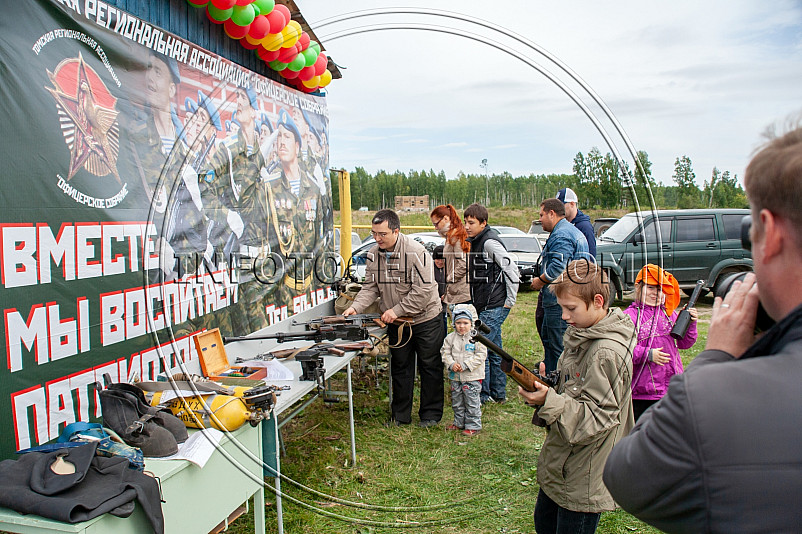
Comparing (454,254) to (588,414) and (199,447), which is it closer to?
(588,414)

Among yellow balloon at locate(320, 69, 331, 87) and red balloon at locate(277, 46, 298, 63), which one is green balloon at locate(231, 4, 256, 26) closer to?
red balloon at locate(277, 46, 298, 63)

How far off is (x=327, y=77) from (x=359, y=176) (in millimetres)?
1990

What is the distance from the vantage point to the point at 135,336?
128 inches

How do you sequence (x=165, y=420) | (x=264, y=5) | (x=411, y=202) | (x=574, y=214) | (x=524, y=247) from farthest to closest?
1. (x=524, y=247)
2. (x=411, y=202)
3. (x=574, y=214)
4. (x=264, y=5)
5. (x=165, y=420)

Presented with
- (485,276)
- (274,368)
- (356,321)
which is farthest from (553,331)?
(274,368)

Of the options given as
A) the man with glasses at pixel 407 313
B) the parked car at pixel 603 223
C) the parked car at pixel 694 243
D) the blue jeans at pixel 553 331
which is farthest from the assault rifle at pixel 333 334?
the parked car at pixel 603 223

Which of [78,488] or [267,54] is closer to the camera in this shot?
[78,488]

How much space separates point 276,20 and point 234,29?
0.38 meters

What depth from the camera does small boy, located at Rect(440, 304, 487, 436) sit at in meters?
4.47

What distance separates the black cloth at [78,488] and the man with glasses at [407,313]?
287 cm

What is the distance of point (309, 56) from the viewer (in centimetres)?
525

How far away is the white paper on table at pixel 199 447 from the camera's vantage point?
2.16 meters

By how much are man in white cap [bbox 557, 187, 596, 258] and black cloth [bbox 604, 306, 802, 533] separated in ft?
14.5

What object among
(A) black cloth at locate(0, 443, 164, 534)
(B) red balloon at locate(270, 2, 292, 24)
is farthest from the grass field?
(B) red balloon at locate(270, 2, 292, 24)
